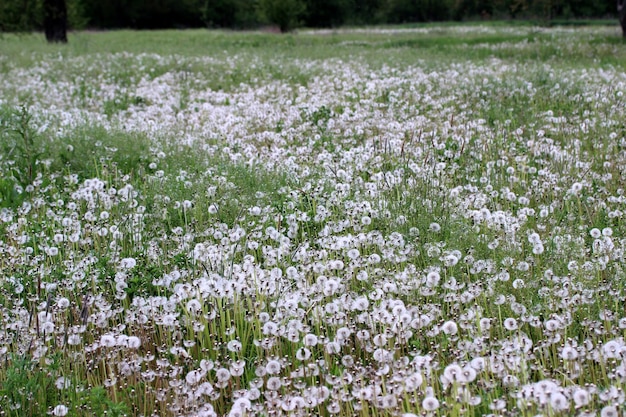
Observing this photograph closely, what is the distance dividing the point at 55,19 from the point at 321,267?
30919mm

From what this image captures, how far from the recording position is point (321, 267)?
13.8ft

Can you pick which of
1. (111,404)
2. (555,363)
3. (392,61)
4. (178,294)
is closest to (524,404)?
(555,363)

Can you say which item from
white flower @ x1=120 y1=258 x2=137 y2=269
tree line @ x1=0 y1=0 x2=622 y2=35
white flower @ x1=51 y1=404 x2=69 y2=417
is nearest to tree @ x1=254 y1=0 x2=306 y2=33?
tree line @ x1=0 y1=0 x2=622 y2=35

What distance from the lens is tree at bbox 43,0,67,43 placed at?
100 feet

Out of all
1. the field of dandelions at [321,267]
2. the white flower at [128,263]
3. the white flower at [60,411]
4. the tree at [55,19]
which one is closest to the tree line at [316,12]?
the tree at [55,19]

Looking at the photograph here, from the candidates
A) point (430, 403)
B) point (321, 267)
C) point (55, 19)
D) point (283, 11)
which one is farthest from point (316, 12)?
point (430, 403)

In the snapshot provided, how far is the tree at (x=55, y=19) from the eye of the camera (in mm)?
30531

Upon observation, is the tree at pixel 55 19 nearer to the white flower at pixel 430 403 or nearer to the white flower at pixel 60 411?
the white flower at pixel 60 411

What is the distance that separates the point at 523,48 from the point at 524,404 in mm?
19620

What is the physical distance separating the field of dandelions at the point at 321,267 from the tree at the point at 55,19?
24.4 meters

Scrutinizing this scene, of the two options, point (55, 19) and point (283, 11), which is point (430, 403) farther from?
point (283, 11)

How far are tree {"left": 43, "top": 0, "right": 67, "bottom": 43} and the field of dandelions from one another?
24429 millimetres

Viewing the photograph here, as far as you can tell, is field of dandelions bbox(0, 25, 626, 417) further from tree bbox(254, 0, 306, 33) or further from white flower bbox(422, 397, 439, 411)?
tree bbox(254, 0, 306, 33)

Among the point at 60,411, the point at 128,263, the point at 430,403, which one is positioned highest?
the point at 128,263
